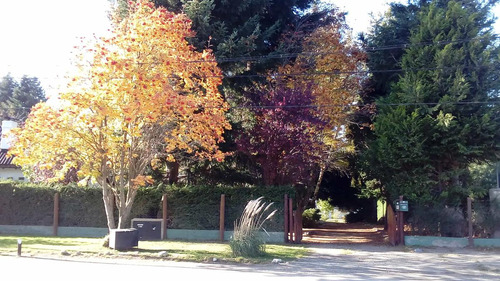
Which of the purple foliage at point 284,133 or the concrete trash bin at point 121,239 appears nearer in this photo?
the concrete trash bin at point 121,239

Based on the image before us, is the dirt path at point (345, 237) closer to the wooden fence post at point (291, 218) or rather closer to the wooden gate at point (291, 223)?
the wooden gate at point (291, 223)

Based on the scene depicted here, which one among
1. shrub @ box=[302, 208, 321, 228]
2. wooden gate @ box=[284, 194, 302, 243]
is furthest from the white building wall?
wooden gate @ box=[284, 194, 302, 243]

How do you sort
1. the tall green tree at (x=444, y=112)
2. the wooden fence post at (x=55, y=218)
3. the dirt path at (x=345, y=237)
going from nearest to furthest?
the tall green tree at (x=444, y=112), the dirt path at (x=345, y=237), the wooden fence post at (x=55, y=218)

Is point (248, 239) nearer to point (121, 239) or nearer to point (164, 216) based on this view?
point (121, 239)

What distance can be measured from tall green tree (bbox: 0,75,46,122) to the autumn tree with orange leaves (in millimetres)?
36305

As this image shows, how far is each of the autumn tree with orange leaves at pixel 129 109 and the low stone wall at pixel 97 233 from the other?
3.80 metres

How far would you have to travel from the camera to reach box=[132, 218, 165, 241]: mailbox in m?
19.1

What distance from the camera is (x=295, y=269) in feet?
41.8

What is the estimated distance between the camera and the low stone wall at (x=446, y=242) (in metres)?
17.5

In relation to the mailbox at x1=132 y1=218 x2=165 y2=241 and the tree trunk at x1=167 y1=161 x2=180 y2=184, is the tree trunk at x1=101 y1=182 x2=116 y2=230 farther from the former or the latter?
the tree trunk at x1=167 y1=161 x2=180 y2=184

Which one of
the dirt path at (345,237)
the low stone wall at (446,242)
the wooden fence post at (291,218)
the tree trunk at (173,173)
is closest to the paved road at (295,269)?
the low stone wall at (446,242)

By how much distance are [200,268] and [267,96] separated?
9348 mm

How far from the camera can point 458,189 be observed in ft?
60.2

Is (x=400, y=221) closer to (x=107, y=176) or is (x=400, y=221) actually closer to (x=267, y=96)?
(x=267, y=96)
